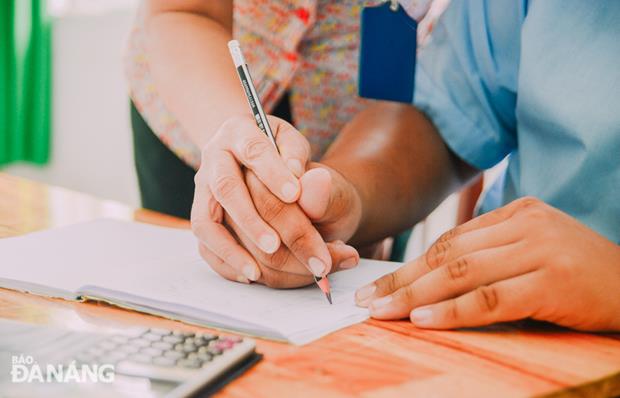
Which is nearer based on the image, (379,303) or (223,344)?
(223,344)

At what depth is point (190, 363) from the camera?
1.60ft

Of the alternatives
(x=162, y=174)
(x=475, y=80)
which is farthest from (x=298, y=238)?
(x=162, y=174)

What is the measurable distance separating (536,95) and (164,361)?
605mm

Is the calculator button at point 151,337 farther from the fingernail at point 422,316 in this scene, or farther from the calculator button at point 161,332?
the fingernail at point 422,316

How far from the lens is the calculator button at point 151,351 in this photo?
50 centimetres

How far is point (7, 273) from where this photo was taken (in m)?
0.74

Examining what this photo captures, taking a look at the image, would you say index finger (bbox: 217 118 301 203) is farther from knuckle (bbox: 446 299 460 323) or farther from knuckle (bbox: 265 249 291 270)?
knuckle (bbox: 446 299 460 323)

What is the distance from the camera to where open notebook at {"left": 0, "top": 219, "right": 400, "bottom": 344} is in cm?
62

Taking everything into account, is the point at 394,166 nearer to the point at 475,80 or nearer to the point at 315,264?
the point at 475,80

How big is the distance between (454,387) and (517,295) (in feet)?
0.46

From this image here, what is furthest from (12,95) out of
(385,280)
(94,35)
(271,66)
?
(385,280)

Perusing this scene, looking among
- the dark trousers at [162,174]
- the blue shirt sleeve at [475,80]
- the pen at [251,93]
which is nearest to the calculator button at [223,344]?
the pen at [251,93]

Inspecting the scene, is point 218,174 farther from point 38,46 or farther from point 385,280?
point 38,46

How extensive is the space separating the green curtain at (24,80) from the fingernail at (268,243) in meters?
3.08
